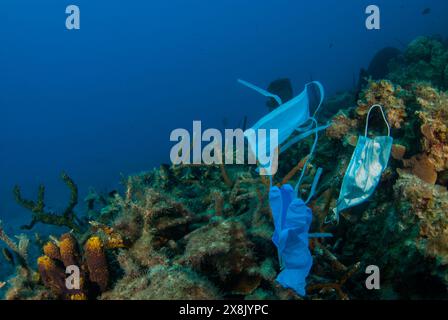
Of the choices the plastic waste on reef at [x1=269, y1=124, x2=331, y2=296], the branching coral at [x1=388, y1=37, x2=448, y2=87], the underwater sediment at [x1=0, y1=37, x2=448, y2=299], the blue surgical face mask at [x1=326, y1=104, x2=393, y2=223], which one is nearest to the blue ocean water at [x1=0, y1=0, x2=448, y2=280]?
the branching coral at [x1=388, y1=37, x2=448, y2=87]

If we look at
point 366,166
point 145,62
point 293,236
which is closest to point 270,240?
point 293,236

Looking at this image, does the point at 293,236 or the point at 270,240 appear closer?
the point at 293,236

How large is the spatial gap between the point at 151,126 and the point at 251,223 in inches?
3102

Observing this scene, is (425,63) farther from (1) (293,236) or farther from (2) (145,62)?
(2) (145,62)

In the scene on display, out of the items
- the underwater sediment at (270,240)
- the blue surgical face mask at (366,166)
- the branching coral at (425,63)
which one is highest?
the branching coral at (425,63)

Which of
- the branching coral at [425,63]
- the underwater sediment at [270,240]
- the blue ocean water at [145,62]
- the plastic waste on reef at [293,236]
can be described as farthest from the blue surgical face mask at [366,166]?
the blue ocean water at [145,62]

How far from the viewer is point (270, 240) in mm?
2637

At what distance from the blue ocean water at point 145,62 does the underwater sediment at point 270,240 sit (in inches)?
2069

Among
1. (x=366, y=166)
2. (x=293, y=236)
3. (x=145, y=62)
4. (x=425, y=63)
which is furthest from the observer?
(x=145, y=62)

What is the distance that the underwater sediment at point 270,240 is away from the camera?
2.23m

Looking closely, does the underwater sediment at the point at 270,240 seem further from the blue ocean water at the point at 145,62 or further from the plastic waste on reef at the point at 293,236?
the blue ocean water at the point at 145,62

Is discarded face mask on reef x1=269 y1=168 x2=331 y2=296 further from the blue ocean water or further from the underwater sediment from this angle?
the blue ocean water

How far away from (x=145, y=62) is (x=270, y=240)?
5373 inches

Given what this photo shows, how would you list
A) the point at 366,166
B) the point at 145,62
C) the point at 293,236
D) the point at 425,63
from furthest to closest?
the point at 145,62 → the point at 425,63 → the point at 366,166 → the point at 293,236
